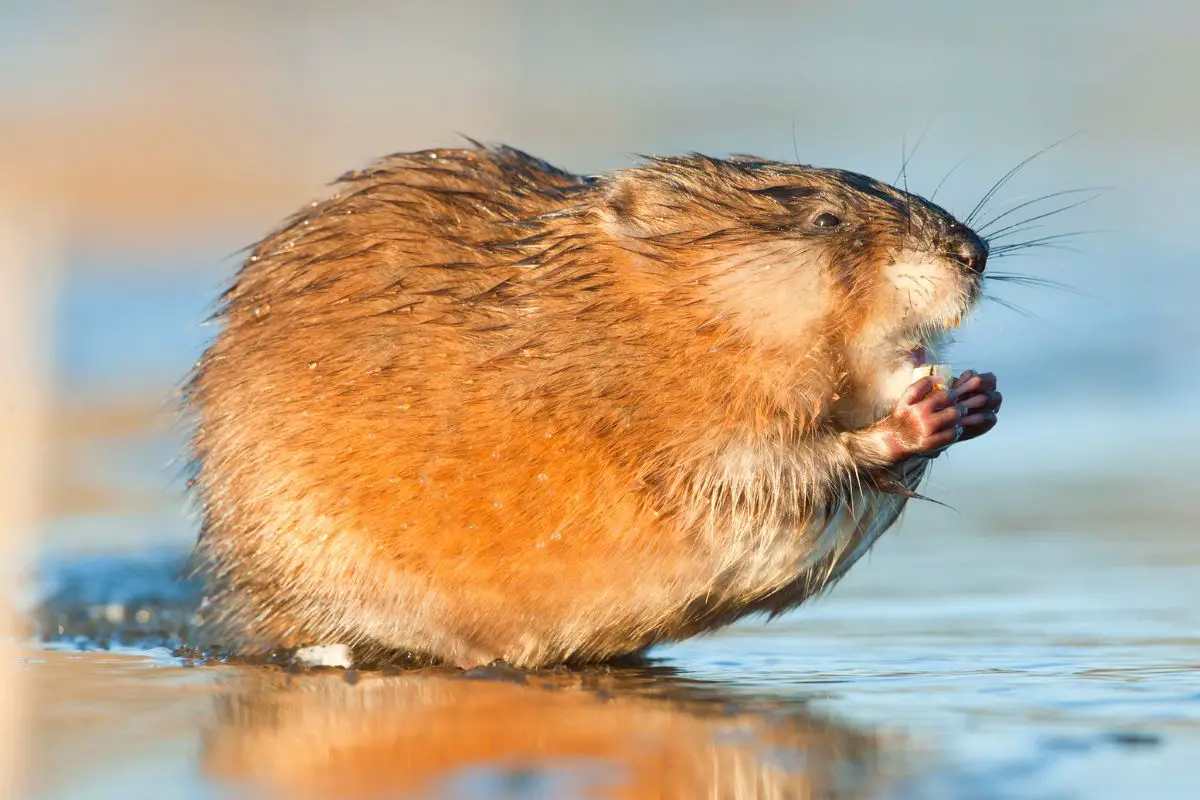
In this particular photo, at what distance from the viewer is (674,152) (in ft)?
55.4

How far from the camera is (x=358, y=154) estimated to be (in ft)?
58.1

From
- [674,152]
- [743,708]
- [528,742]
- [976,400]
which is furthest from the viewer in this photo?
[674,152]

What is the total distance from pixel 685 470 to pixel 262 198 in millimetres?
11918

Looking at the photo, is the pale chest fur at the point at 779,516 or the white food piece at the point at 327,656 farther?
the white food piece at the point at 327,656

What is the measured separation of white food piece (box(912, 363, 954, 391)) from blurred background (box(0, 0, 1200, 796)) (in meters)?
1.09

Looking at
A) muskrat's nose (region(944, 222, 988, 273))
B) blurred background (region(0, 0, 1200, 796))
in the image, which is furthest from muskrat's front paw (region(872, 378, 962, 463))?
blurred background (region(0, 0, 1200, 796))

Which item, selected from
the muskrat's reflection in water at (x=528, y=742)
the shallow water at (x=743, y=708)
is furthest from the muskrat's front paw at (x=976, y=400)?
the muskrat's reflection in water at (x=528, y=742)

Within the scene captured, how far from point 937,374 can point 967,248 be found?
37 cm

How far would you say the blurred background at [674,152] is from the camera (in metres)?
8.40

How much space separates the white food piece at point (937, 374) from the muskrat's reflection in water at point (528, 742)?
3.51 feet

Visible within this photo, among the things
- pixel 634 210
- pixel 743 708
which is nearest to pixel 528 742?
pixel 743 708

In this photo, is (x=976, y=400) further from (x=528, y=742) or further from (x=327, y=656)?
(x=327, y=656)

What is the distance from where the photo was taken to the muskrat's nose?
5.43 metres

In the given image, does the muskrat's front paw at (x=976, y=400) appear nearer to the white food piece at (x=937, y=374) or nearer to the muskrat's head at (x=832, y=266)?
the white food piece at (x=937, y=374)
